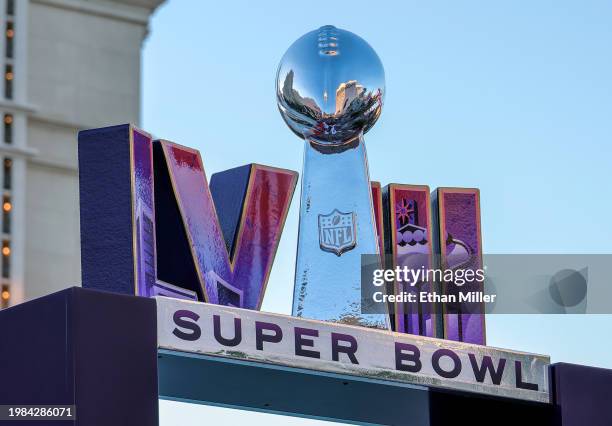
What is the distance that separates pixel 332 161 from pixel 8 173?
6006 centimetres

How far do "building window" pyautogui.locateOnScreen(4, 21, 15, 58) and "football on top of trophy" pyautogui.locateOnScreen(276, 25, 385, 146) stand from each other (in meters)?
61.4

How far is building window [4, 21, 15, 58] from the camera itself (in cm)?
7300

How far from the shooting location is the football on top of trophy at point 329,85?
1272cm

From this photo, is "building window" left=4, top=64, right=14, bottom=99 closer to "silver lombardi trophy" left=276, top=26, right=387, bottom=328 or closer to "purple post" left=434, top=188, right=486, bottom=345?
"purple post" left=434, top=188, right=486, bottom=345

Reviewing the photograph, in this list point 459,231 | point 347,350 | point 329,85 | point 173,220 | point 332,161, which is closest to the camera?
point 347,350

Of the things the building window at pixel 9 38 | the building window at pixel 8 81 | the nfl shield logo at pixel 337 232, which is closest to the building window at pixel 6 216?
the building window at pixel 8 81

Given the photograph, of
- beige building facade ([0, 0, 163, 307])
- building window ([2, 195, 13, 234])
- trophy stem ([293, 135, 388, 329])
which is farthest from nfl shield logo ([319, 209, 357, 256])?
building window ([2, 195, 13, 234])

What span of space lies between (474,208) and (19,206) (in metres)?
57.3

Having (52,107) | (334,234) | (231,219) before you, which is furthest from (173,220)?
(52,107)

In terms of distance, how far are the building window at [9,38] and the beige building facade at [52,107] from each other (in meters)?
0.04

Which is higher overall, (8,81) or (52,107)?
(8,81)

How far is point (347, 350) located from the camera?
37.5ft

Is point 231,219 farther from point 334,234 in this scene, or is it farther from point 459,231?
point 459,231

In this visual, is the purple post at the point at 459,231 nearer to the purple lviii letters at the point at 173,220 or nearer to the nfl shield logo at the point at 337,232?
the purple lviii letters at the point at 173,220
